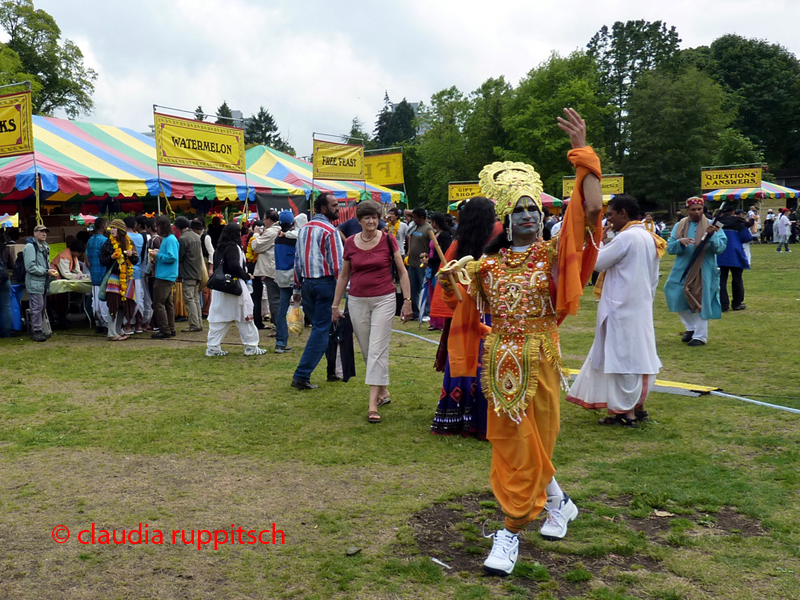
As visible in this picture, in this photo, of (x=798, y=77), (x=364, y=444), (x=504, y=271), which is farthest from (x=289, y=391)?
(x=798, y=77)

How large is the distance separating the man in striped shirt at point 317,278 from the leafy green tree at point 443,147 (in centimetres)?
5428

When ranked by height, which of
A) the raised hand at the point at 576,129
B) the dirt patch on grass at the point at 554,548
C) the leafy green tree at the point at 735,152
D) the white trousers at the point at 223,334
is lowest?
the dirt patch on grass at the point at 554,548

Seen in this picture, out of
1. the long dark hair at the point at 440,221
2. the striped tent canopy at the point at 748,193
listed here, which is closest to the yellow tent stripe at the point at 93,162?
the long dark hair at the point at 440,221

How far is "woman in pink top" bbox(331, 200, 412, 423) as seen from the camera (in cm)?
630

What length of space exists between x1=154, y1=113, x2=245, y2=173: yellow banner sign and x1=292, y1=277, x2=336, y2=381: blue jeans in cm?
691

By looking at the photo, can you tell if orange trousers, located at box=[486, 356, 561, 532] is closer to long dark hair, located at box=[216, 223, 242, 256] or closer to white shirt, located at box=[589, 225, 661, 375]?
white shirt, located at box=[589, 225, 661, 375]

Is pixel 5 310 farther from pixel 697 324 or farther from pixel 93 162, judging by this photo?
pixel 697 324

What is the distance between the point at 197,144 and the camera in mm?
13594

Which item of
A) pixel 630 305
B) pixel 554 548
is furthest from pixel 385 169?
pixel 554 548

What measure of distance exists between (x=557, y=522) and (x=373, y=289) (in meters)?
3.02

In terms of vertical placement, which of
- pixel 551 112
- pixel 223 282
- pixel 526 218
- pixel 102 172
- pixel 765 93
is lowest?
pixel 223 282

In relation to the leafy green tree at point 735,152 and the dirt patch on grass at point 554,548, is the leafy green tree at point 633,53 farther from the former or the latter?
the dirt patch on grass at point 554,548

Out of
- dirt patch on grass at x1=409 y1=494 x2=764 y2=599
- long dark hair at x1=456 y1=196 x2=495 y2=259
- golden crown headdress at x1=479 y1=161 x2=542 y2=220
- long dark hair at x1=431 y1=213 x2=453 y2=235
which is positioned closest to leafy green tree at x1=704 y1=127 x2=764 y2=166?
long dark hair at x1=431 y1=213 x2=453 y2=235

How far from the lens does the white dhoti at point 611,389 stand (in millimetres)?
5922
